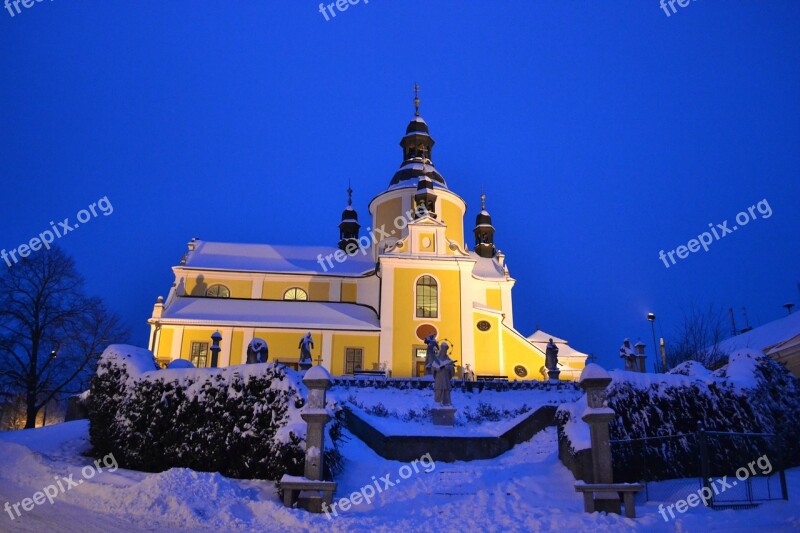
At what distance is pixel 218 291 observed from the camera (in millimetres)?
36875

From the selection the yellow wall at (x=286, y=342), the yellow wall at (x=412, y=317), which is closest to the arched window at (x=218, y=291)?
the yellow wall at (x=286, y=342)

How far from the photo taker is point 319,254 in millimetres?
40938

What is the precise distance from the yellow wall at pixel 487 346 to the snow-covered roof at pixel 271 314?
5.79 metres

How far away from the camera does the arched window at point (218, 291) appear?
120 feet

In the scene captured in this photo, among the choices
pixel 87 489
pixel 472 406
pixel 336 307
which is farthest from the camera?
pixel 336 307

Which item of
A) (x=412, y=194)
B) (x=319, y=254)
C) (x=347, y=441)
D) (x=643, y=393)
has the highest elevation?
(x=412, y=194)

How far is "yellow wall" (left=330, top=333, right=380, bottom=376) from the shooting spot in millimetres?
31406

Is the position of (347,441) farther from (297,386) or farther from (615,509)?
(615,509)

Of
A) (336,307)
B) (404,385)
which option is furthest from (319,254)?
(404,385)

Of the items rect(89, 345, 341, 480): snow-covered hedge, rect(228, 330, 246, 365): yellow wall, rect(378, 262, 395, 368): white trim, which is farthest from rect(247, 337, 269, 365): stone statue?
rect(378, 262, 395, 368): white trim

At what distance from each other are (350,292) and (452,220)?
329 inches

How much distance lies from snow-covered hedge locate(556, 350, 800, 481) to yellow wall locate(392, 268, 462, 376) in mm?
19126

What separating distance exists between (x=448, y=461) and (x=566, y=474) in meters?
3.55

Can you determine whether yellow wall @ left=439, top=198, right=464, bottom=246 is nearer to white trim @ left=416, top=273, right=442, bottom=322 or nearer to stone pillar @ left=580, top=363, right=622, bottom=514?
white trim @ left=416, top=273, right=442, bottom=322
